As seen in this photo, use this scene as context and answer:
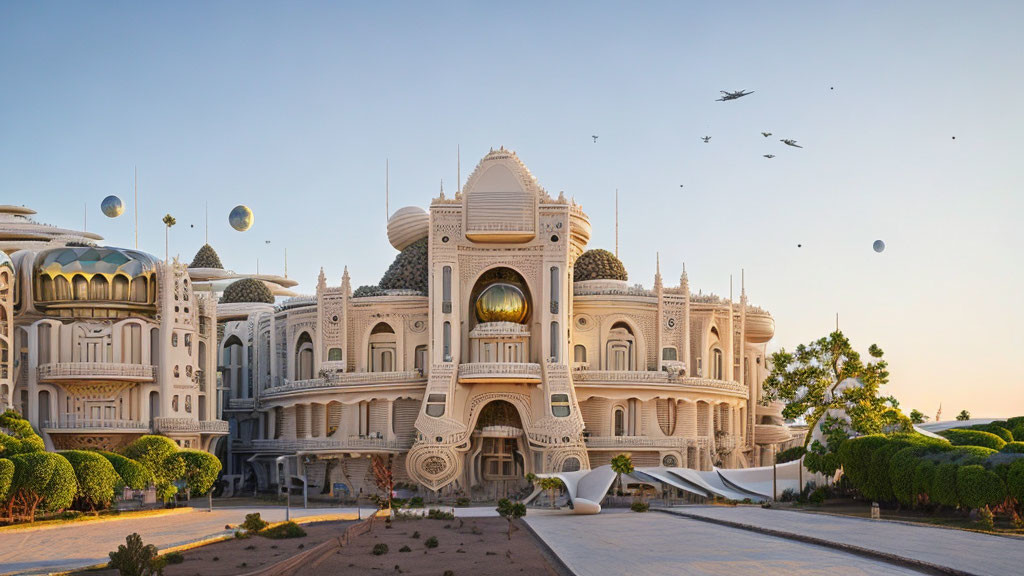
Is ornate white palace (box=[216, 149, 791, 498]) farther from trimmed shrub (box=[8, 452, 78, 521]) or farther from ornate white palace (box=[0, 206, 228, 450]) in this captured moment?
trimmed shrub (box=[8, 452, 78, 521])

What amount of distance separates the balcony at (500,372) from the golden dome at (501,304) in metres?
3.58

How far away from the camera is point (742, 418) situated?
284ft

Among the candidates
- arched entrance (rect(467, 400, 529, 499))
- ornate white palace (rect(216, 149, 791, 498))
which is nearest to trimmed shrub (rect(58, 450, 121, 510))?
ornate white palace (rect(216, 149, 791, 498))

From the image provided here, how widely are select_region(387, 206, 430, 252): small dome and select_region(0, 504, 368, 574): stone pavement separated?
28483mm

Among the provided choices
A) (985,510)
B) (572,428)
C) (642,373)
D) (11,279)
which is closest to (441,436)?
(572,428)

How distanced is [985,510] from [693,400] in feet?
125

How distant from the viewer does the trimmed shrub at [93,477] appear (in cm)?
5016

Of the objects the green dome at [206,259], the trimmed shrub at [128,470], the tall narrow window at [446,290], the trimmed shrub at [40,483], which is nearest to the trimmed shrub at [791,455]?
the tall narrow window at [446,290]

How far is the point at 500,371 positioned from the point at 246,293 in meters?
30.1

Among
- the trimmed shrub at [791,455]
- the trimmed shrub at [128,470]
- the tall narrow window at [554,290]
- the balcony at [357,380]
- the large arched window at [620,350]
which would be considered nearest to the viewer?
the trimmed shrub at [128,470]

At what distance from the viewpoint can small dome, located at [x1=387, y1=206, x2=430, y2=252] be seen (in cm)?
8306

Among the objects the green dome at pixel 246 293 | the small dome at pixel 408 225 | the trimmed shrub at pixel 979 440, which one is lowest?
the trimmed shrub at pixel 979 440

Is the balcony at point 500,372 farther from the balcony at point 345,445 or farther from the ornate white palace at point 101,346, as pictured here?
the ornate white palace at point 101,346

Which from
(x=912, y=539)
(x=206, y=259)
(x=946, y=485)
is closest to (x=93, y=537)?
(x=912, y=539)
